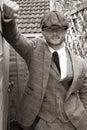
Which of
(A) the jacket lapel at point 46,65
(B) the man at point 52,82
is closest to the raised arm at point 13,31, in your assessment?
(B) the man at point 52,82

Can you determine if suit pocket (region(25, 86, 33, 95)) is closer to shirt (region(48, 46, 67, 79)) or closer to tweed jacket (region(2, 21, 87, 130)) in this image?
tweed jacket (region(2, 21, 87, 130))

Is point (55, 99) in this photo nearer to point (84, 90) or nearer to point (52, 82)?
point (52, 82)

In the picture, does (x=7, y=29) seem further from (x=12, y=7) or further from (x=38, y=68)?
(x=38, y=68)

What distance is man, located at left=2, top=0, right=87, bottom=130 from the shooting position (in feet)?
11.0

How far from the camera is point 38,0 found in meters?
6.41

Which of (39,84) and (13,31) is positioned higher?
(13,31)

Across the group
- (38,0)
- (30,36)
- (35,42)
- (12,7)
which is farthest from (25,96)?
(38,0)

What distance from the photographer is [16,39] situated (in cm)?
329

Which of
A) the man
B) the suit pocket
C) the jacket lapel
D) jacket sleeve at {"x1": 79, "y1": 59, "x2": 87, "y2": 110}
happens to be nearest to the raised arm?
the man

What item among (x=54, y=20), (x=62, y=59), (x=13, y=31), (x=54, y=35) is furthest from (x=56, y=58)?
(x=13, y=31)

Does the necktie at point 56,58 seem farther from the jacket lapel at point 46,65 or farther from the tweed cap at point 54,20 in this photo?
the tweed cap at point 54,20

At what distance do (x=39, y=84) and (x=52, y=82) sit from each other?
118 millimetres

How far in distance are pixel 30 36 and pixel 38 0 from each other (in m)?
1.51

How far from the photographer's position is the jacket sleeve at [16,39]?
3.13 metres
